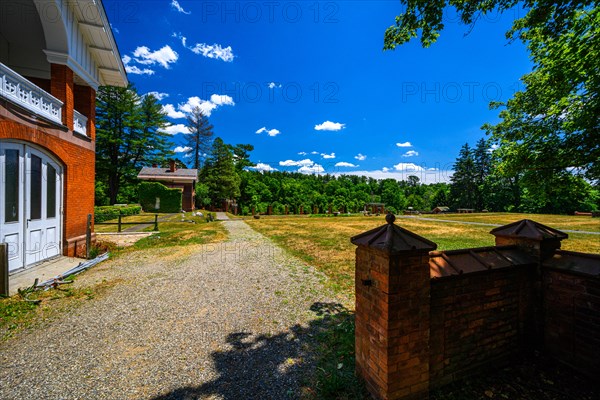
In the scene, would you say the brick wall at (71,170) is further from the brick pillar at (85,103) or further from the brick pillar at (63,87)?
the brick pillar at (85,103)

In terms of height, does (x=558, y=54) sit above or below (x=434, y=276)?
above

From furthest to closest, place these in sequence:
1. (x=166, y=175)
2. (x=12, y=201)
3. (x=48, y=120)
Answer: (x=166, y=175) → (x=48, y=120) → (x=12, y=201)

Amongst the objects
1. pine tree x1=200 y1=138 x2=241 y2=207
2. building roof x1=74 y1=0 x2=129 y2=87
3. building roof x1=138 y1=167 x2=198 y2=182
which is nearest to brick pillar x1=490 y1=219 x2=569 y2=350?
building roof x1=74 y1=0 x2=129 y2=87

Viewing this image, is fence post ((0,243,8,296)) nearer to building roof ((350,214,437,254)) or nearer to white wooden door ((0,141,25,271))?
white wooden door ((0,141,25,271))

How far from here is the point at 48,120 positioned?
646cm

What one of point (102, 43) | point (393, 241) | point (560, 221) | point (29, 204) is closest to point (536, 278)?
point (393, 241)

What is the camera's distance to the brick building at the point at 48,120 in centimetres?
564

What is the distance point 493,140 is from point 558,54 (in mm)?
3357

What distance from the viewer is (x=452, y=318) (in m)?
2.62

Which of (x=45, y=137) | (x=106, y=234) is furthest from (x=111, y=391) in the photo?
(x=106, y=234)

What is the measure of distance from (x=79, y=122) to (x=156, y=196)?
20.2 m

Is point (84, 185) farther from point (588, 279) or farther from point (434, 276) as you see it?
point (588, 279)

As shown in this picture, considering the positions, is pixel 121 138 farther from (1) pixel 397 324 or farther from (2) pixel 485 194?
(2) pixel 485 194

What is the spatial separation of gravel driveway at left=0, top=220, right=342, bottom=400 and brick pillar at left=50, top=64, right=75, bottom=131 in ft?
16.5
